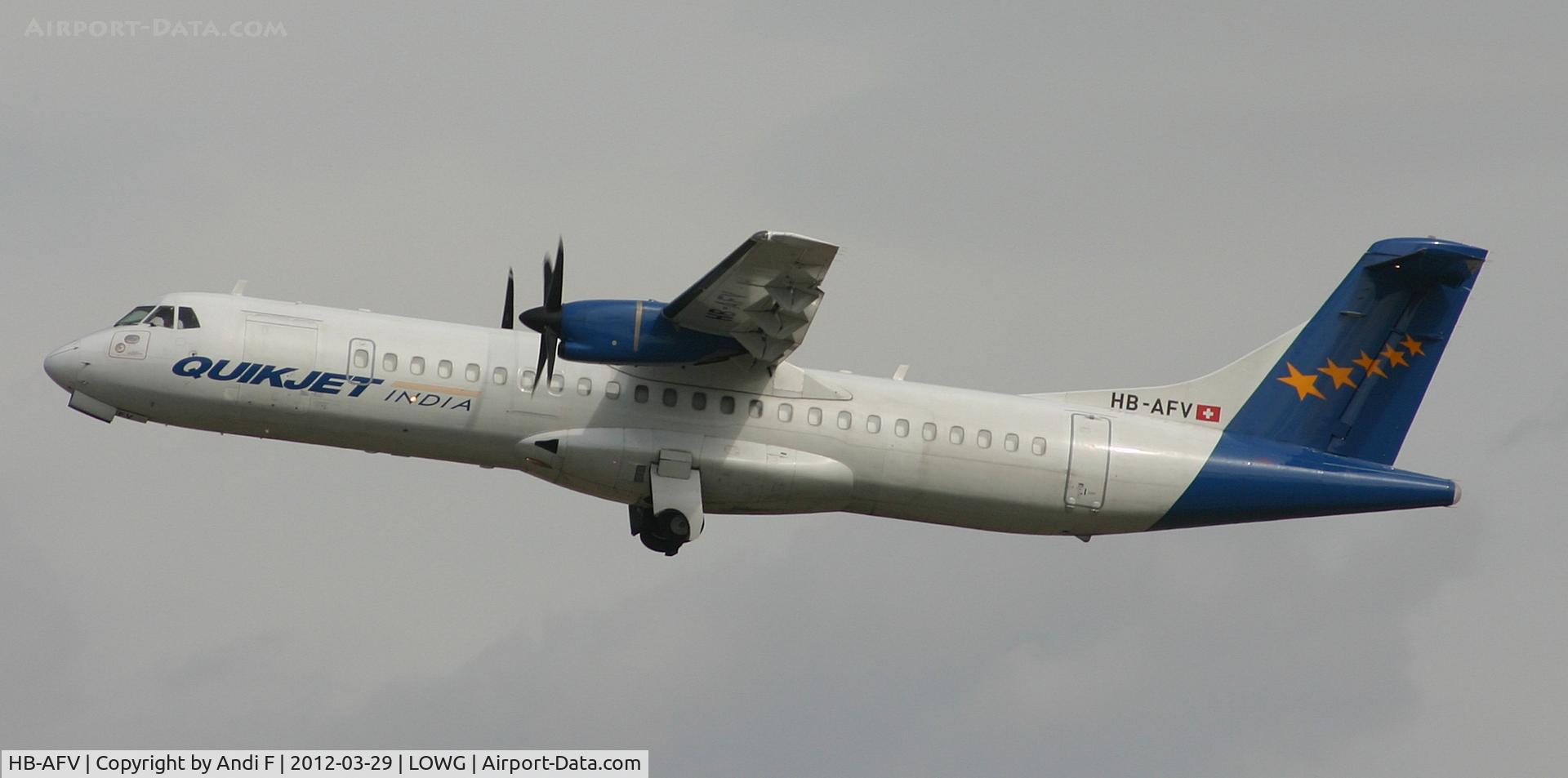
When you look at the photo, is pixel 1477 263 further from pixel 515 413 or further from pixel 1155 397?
pixel 515 413

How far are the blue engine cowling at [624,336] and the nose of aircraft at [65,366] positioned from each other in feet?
22.5

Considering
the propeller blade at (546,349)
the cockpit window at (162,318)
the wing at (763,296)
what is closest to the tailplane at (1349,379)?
the wing at (763,296)

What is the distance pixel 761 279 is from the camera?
2442cm

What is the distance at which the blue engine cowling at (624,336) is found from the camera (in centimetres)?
2481

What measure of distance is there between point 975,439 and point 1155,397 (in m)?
3.50

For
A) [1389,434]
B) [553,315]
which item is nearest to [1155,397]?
[1389,434]

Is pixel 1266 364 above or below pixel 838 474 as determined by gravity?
above

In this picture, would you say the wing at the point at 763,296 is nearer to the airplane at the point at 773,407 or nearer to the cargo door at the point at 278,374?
the airplane at the point at 773,407

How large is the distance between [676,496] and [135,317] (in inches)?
317

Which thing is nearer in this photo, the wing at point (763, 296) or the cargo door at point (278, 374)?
the wing at point (763, 296)

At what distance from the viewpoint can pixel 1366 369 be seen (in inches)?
1129

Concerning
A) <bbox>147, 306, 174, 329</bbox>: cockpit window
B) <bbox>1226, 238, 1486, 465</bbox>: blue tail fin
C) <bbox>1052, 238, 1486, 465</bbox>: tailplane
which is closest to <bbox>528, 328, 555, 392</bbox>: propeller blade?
<bbox>147, 306, 174, 329</bbox>: cockpit window

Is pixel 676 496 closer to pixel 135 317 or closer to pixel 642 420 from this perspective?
pixel 642 420

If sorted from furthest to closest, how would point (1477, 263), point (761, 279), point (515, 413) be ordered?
point (1477, 263), point (515, 413), point (761, 279)
